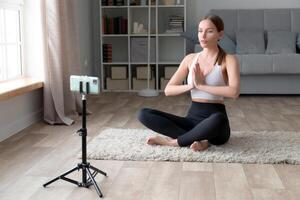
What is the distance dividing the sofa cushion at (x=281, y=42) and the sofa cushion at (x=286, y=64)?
26cm

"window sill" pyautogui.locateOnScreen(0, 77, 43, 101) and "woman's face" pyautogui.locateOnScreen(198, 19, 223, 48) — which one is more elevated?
"woman's face" pyautogui.locateOnScreen(198, 19, 223, 48)

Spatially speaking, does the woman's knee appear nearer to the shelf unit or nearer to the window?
the window

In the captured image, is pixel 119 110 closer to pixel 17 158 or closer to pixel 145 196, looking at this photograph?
pixel 17 158

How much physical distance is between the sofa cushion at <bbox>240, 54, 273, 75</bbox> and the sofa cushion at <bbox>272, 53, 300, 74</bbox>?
0.06 meters

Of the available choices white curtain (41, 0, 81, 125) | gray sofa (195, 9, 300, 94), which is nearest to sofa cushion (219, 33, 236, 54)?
gray sofa (195, 9, 300, 94)

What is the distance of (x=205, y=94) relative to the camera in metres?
3.11

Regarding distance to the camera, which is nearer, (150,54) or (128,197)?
(128,197)

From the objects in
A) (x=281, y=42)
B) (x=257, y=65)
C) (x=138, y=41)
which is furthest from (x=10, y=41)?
(x=281, y=42)

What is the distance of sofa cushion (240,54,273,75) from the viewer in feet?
18.3

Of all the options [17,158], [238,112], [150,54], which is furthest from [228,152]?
[150,54]

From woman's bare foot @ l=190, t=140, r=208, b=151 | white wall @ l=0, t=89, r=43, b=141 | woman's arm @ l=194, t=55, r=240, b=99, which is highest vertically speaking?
woman's arm @ l=194, t=55, r=240, b=99

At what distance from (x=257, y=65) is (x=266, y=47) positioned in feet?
1.70

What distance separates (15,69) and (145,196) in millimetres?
2378

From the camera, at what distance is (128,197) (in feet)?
7.37
